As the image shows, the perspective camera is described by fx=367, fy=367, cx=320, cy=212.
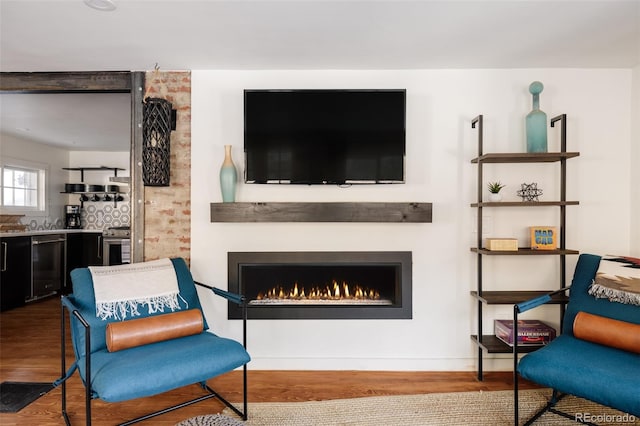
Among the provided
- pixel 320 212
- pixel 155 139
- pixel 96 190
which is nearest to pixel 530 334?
pixel 320 212

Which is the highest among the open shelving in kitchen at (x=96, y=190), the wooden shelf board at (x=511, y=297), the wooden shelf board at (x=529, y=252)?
the open shelving in kitchen at (x=96, y=190)

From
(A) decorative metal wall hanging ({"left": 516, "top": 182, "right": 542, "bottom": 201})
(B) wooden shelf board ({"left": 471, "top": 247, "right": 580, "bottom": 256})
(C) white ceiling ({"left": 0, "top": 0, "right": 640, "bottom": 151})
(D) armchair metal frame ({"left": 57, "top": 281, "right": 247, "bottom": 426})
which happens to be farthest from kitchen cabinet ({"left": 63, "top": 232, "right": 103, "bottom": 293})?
(A) decorative metal wall hanging ({"left": 516, "top": 182, "right": 542, "bottom": 201})

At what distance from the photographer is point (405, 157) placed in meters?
2.71

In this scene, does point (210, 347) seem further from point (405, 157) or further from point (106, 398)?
point (405, 157)

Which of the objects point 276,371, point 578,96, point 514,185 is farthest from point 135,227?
point 578,96

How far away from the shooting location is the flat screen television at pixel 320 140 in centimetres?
266

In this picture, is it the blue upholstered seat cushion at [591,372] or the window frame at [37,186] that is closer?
the blue upholstered seat cushion at [591,372]

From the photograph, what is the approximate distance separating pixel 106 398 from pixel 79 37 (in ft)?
6.74

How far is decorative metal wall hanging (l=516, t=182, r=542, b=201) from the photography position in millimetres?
2625

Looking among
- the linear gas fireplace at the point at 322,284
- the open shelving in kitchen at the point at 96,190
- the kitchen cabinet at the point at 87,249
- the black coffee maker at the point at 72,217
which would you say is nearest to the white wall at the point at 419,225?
the linear gas fireplace at the point at 322,284

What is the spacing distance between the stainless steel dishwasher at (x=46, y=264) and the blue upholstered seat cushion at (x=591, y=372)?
555 centimetres

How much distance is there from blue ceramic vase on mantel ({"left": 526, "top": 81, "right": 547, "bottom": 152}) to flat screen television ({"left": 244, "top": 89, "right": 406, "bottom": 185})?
90 cm

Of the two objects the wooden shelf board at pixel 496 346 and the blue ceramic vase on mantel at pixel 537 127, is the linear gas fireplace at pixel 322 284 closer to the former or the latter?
the wooden shelf board at pixel 496 346

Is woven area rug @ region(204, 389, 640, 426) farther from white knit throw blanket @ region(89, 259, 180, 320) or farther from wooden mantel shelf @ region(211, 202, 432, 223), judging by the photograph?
wooden mantel shelf @ region(211, 202, 432, 223)
